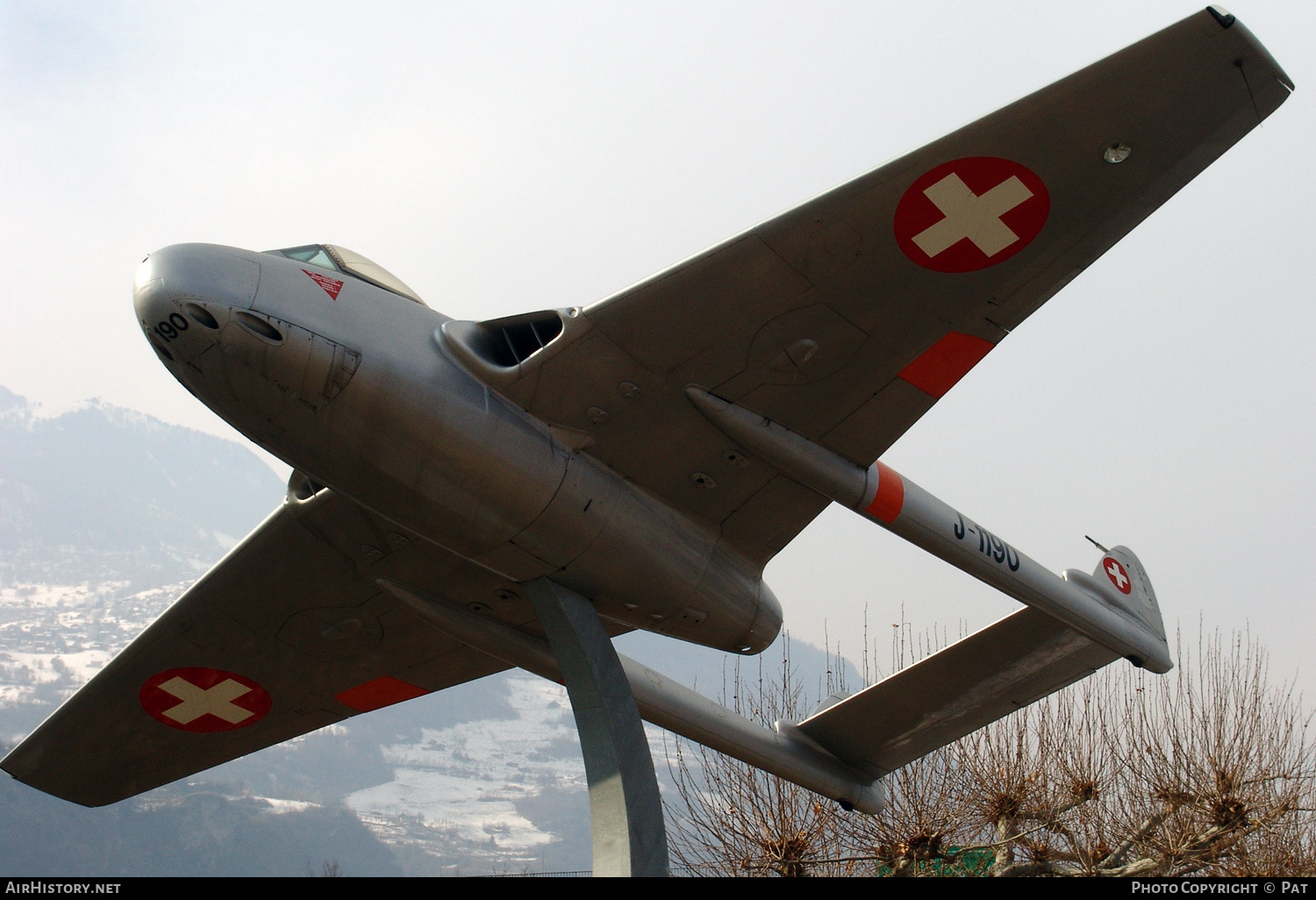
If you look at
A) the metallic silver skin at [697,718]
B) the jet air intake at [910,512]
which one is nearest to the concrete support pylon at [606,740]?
the metallic silver skin at [697,718]

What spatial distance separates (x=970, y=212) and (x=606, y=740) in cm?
474

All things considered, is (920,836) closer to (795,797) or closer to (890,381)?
(795,797)

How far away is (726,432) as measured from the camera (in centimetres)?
821

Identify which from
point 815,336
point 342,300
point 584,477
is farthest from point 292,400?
point 815,336

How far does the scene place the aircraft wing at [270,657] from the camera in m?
9.45

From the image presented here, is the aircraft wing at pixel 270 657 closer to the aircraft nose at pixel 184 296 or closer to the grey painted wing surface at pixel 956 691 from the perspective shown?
the aircraft nose at pixel 184 296


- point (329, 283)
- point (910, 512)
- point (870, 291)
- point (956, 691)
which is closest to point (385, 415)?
point (329, 283)

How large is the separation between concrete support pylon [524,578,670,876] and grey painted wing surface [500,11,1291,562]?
127 centimetres

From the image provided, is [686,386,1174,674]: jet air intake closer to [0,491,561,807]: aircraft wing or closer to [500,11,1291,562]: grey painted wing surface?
[500,11,1291,562]: grey painted wing surface

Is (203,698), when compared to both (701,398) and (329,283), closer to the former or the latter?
(329,283)

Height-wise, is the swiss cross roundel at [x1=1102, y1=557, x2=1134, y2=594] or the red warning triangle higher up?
the red warning triangle

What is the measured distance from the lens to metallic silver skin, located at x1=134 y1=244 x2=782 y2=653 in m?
6.93

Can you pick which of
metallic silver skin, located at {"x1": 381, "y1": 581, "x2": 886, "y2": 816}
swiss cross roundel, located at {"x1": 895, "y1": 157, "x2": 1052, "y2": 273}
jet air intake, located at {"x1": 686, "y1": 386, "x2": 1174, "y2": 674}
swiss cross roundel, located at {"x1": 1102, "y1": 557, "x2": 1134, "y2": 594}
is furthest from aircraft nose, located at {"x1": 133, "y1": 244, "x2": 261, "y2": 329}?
swiss cross roundel, located at {"x1": 1102, "y1": 557, "x2": 1134, "y2": 594}

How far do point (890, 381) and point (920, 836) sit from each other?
1329 cm
